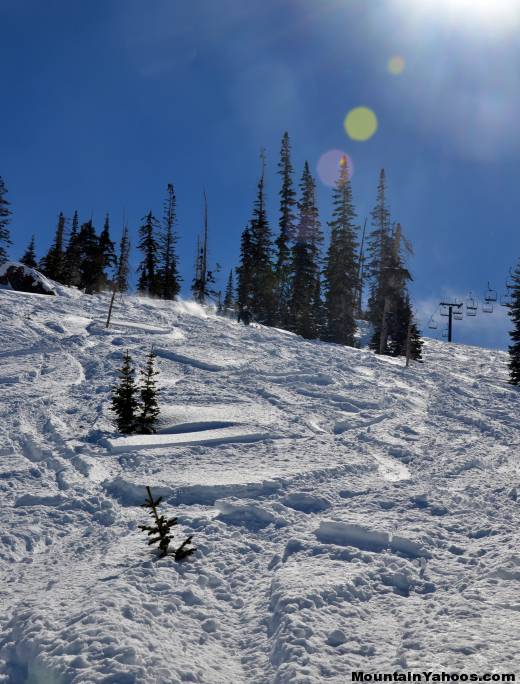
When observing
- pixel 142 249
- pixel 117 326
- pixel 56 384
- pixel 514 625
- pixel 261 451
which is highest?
pixel 142 249

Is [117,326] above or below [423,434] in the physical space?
above

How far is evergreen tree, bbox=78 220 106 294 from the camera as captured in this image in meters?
40.7

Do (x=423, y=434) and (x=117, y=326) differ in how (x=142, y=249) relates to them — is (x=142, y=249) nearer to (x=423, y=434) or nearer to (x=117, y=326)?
(x=117, y=326)

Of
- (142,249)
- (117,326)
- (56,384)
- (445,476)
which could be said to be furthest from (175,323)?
(142,249)

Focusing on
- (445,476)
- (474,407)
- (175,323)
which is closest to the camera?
(445,476)

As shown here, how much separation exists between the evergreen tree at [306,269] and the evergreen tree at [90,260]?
17.3 metres

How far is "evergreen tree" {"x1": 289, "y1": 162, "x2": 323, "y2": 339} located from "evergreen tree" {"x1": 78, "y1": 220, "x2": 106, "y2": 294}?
680 inches

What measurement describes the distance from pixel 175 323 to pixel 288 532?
18706mm

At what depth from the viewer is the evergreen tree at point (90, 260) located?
133ft

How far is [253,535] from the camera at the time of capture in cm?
637

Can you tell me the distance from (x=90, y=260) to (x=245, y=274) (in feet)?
48.8

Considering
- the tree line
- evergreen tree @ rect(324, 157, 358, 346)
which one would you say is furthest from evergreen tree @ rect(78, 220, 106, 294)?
evergreen tree @ rect(324, 157, 358, 346)

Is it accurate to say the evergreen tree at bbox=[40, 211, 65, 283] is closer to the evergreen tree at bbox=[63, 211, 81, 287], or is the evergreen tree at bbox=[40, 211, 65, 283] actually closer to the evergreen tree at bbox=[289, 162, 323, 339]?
the evergreen tree at bbox=[63, 211, 81, 287]

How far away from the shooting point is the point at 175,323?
24094mm
